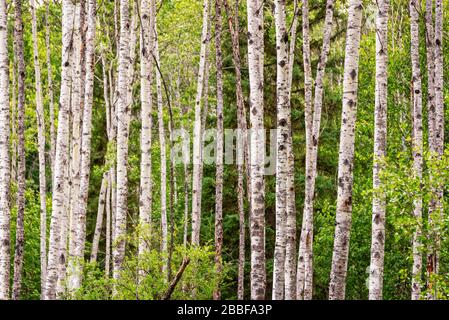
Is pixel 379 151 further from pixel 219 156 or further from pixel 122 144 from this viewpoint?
pixel 219 156

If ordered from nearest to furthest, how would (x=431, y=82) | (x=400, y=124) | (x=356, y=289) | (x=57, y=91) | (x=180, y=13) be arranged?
(x=431, y=82) → (x=400, y=124) → (x=356, y=289) → (x=180, y=13) → (x=57, y=91)

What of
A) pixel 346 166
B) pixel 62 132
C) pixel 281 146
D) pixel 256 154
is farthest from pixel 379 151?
pixel 62 132

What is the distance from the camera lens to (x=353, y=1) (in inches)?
403

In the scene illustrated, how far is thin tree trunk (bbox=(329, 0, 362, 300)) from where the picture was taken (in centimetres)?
999

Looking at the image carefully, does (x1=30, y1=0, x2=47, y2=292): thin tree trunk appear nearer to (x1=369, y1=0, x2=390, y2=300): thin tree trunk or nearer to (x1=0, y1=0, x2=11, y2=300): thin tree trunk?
(x1=0, y1=0, x2=11, y2=300): thin tree trunk

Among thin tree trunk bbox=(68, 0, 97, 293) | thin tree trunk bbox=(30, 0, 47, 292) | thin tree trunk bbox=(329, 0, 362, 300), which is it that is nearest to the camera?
thin tree trunk bbox=(329, 0, 362, 300)

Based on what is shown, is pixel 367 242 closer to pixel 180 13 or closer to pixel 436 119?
pixel 436 119

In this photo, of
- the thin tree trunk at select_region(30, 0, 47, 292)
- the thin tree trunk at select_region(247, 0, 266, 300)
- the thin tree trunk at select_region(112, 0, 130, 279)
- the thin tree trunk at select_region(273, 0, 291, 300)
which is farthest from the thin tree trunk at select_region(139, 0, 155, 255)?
the thin tree trunk at select_region(30, 0, 47, 292)

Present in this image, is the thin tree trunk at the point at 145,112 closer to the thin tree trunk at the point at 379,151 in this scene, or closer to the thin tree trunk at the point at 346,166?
the thin tree trunk at the point at 379,151

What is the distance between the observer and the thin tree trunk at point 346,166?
32.8 feet

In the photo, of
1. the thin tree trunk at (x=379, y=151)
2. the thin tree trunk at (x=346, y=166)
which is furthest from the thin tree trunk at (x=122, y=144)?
the thin tree trunk at (x=379, y=151)

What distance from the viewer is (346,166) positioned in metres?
10.2

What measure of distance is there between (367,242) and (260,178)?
36.1 feet
